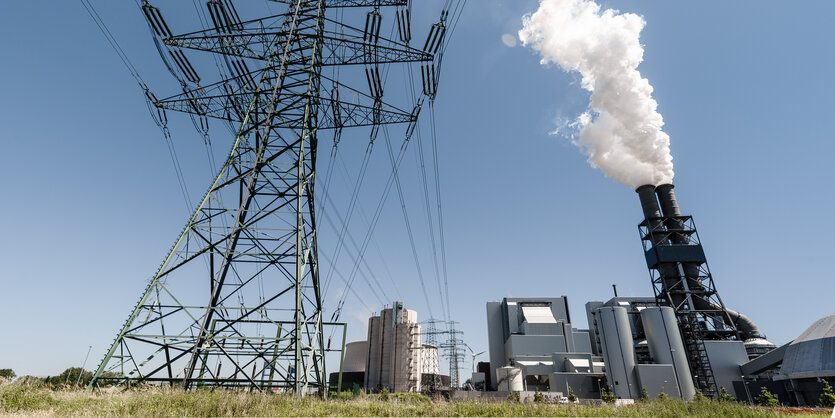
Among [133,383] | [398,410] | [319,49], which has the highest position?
[319,49]

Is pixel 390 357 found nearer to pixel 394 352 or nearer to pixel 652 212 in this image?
pixel 394 352

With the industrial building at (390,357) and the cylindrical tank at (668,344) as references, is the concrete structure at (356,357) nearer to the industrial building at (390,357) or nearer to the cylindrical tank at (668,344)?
the industrial building at (390,357)

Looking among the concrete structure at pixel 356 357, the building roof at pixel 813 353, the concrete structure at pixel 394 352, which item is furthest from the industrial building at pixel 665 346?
the concrete structure at pixel 356 357

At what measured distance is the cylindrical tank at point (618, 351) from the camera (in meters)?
34.7

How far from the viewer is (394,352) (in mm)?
62406

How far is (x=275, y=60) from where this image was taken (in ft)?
57.7

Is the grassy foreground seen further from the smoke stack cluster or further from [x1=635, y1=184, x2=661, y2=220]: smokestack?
[x1=635, y1=184, x2=661, y2=220]: smokestack

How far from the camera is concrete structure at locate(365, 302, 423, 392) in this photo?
6063 centimetres

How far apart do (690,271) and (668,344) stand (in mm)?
14258

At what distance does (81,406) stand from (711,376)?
50688 mm

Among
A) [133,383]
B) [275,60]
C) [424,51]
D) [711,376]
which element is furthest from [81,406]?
[711,376]

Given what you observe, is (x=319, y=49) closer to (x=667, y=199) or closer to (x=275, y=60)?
(x=275, y=60)

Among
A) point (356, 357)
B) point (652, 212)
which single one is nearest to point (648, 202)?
point (652, 212)

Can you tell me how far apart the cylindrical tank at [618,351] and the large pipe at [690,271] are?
1309 cm
